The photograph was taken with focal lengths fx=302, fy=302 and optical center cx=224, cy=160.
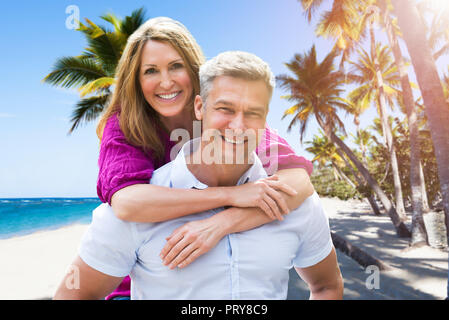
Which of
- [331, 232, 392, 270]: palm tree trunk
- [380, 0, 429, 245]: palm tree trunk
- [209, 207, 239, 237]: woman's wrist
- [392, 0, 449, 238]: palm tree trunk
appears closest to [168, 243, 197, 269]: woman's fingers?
[209, 207, 239, 237]: woman's wrist

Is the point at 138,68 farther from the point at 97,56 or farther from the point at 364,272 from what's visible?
the point at 97,56

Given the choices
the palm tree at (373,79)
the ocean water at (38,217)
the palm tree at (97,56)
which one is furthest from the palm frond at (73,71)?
the ocean water at (38,217)

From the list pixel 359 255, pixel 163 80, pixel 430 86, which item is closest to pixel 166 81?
pixel 163 80

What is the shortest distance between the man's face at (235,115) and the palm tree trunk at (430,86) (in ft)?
16.1

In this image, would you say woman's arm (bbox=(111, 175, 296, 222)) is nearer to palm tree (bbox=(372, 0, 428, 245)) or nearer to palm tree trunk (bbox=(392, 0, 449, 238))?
palm tree trunk (bbox=(392, 0, 449, 238))

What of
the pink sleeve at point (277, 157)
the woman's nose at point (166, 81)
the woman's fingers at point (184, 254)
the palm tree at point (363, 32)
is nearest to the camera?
the woman's fingers at point (184, 254)

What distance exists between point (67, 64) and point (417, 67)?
9.93 meters

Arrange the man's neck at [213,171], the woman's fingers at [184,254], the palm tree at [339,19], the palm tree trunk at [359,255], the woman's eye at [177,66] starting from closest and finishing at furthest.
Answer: the woman's fingers at [184,254] → the man's neck at [213,171] → the woman's eye at [177,66] → the palm tree trunk at [359,255] → the palm tree at [339,19]

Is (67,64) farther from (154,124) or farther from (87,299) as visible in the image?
(87,299)

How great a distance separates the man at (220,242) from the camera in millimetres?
1113

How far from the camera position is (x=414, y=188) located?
851cm

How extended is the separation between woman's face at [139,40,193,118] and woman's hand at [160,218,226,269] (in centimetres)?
92

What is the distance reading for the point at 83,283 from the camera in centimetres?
110

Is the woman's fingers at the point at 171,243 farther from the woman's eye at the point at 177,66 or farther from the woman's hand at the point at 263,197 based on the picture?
the woman's eye at the point at 177,66
